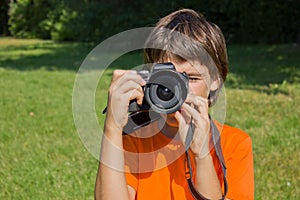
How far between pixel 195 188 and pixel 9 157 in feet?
9.92

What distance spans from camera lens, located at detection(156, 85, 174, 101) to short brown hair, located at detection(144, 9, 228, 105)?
26 cm

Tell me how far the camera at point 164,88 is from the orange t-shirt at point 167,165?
0.28 meters

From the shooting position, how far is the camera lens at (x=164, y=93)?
1.60 m

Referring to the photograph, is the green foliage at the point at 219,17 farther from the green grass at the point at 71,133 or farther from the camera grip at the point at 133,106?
the camera grip at the point at 133,106

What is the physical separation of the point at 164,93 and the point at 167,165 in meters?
0.39

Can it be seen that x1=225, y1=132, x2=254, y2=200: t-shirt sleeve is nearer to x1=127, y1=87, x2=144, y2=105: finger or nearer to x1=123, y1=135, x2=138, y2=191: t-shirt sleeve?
x1=123, y1=135, x2=138, y2=191: t-shirt sleeve

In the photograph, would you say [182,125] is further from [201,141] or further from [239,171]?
[239,171]

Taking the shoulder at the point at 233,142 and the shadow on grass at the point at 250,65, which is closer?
the shoulder at the point at 233,142

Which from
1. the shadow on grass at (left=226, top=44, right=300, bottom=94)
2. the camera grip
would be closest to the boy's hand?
the camera grip

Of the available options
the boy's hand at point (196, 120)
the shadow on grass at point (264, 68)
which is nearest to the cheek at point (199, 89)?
the boy's hand at point (196, 120)

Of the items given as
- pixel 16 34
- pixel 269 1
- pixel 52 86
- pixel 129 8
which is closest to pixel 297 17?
pixel 269 1

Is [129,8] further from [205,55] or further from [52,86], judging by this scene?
[205,55]

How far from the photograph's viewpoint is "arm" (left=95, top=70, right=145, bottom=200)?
157 cm

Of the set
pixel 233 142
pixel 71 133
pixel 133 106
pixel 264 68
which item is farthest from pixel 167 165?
pixel 264 68
